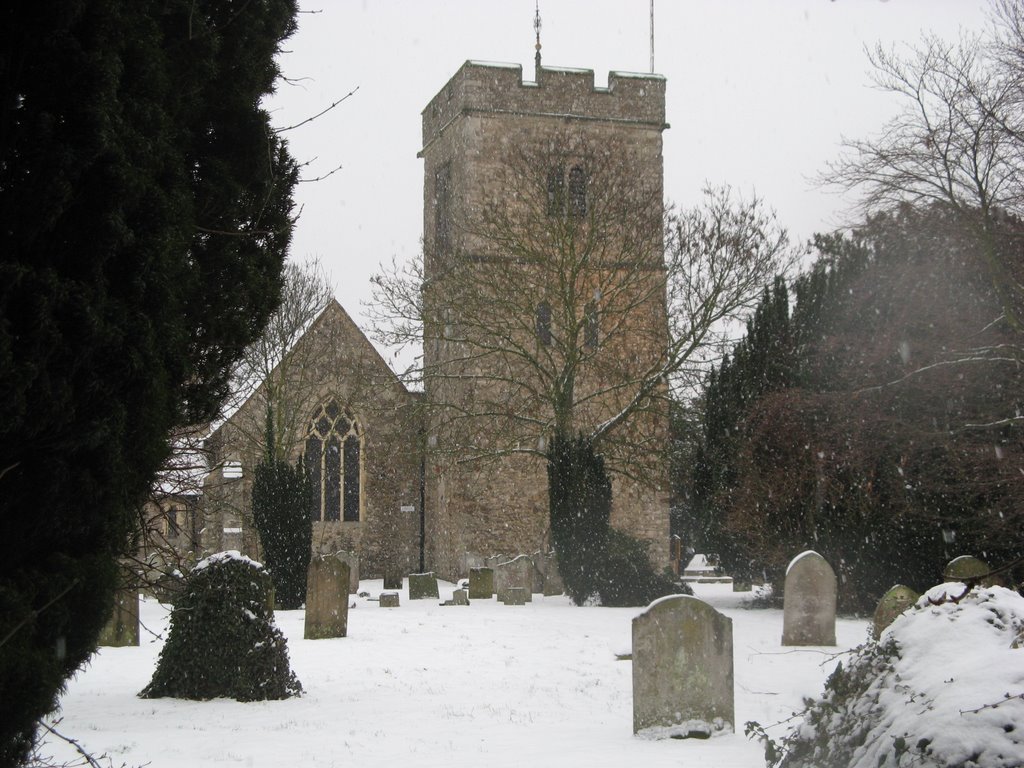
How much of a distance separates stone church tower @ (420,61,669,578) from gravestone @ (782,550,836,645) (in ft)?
28.7

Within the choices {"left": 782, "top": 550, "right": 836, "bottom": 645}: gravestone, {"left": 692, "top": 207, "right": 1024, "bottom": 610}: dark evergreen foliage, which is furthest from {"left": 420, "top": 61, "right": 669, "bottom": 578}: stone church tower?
{"left": 782, "top": 550, "right": 836, "bottom": 645}: gravestone

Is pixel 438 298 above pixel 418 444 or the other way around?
above

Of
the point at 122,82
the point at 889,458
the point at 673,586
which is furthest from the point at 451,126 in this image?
the point at 122,82

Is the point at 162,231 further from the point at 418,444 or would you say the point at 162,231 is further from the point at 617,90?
the point at 617,90

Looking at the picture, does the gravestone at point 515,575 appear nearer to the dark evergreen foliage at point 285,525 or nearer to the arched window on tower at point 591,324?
the dark evergreen foliage at point 285,525

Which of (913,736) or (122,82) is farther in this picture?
(122,82)

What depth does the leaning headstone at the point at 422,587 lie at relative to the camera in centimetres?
2225

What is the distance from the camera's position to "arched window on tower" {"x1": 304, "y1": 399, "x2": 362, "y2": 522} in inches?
1196

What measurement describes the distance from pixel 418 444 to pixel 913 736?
1846cm

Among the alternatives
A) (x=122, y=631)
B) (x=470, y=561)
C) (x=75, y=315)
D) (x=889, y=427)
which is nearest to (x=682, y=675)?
(x=75, y=315)


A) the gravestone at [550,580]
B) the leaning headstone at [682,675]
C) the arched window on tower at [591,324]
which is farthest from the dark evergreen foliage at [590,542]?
the leaning headstone at [682,675]

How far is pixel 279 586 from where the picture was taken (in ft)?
67.6

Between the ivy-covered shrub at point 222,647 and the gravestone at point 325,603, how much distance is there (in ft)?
15.5

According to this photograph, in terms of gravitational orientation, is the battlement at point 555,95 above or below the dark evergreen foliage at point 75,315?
above
